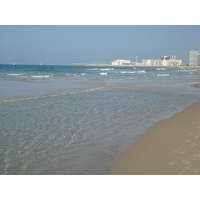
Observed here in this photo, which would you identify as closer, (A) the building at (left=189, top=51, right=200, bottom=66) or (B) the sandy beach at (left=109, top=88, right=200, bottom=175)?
(B) the sandy beach at (left=109, top=88, right=200, bottom=175)

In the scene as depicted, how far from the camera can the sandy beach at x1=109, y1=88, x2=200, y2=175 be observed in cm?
383

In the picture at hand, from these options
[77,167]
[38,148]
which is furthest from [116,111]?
[77,167]

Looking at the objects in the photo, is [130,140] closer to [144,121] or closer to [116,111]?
[144,121]

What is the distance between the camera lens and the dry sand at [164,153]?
3.84 meters

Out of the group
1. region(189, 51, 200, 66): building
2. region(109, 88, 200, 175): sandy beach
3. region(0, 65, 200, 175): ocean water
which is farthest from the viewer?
region(189, 51, 200, 66): building

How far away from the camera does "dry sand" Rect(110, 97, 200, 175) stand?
3.84 meters

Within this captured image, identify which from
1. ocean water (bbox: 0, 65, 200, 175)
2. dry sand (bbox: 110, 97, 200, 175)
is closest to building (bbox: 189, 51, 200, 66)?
ocean water (bbox: 0, 65, 200, 175)

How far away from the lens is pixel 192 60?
196 metres

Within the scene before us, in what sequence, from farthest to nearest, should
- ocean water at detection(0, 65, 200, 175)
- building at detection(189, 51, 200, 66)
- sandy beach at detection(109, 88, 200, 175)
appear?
building at detection(189, 51, 200, 66)
ocean water at detection(0, 65, 200, 175)
sandy beach at detection(109, 88, 200, 175)

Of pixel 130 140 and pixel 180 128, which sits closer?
pixel 130 140

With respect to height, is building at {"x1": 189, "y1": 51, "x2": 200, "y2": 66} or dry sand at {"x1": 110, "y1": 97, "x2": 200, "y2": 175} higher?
building at {"x1": 189, "y1": 51, "x2": 200, "y2": 66}

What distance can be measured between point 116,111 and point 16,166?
17.0ft

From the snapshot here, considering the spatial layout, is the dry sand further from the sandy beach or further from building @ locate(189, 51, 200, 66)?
building @ locate(189, 51, 200, 66)

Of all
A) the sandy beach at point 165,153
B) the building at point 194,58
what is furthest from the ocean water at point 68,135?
the building at point 194,58
